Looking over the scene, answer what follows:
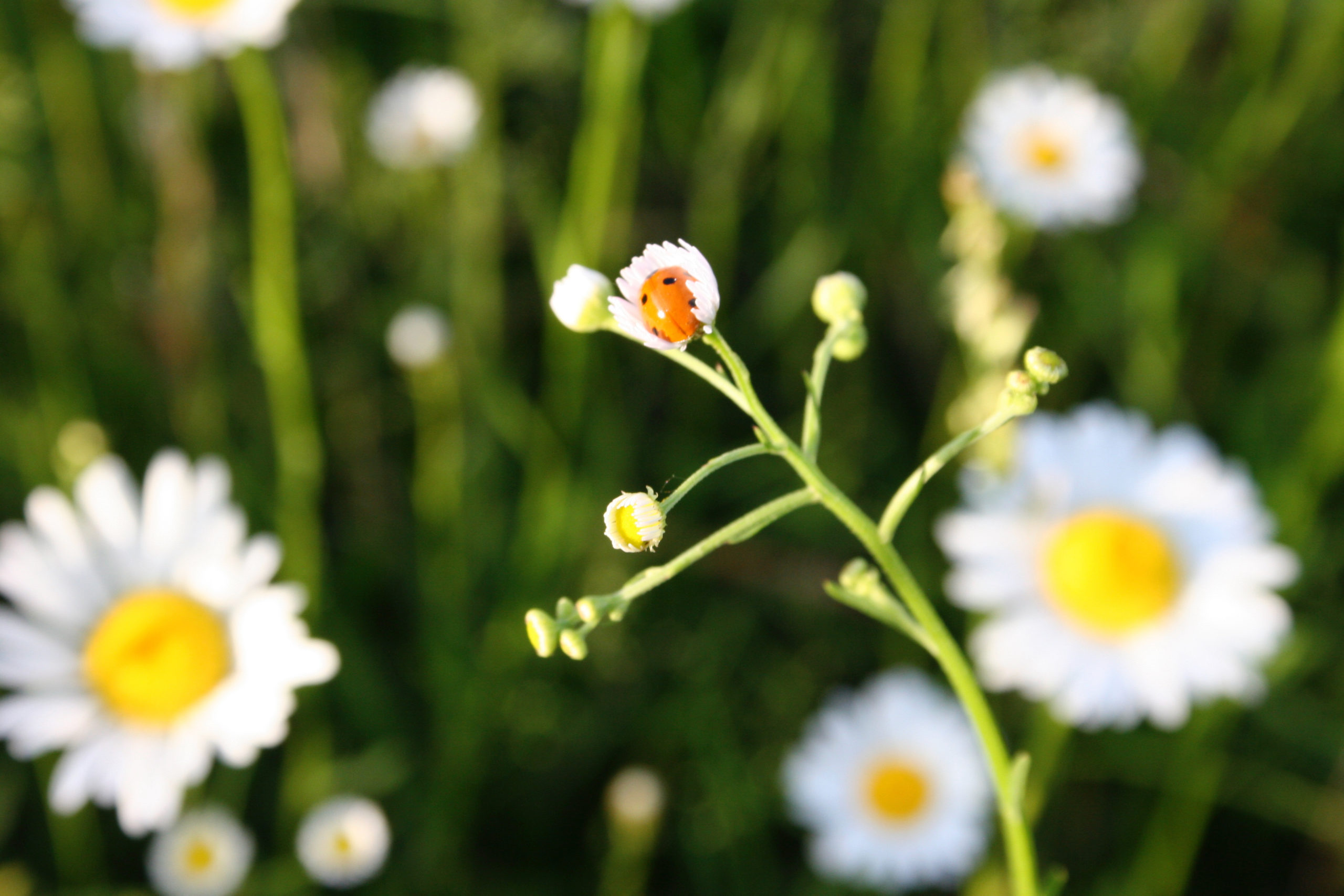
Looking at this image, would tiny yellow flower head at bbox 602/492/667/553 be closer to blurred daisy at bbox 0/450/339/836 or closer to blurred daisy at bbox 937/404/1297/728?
blurred daisy at bbox 0/450/339/836

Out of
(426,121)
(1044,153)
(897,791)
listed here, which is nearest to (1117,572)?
(897,791)

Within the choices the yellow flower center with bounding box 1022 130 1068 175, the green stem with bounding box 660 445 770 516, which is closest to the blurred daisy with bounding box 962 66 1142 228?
the yellow flower center with bounding box 1022 130 1068 175

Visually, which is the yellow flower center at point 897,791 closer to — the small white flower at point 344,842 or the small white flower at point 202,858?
the small white flower at point 344,842

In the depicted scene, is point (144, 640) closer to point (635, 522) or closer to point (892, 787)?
point (635, 522)

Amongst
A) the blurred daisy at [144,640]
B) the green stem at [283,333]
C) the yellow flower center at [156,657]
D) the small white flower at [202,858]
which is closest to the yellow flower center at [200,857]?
the small white flower at [202,858]

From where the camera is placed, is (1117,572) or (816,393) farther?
(1117,572)

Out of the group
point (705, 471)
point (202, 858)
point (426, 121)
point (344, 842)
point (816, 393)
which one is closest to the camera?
point (705, 471)
